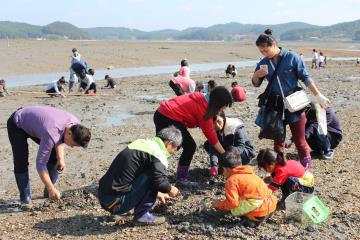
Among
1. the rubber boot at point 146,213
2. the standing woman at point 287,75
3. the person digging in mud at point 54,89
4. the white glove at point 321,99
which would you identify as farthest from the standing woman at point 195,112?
the person digging in mud at point 54,89

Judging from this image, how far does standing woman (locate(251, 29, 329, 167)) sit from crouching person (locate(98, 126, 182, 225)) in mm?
1592

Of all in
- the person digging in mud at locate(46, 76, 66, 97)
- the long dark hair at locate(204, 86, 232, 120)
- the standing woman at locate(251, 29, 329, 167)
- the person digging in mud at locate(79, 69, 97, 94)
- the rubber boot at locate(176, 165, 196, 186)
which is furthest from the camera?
the person digging in mud at locate(79, 69, 97, 94)

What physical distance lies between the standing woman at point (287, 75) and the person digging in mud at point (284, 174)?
0.87 meters

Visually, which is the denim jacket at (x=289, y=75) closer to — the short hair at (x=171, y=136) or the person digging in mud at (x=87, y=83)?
the short hair at (x=171, y=136)

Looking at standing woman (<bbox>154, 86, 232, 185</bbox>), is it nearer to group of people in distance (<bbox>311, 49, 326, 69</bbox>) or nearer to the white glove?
the white glove

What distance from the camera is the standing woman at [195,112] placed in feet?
16.4

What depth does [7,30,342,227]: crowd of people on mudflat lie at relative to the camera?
14.7 feet

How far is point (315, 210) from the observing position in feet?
15.5

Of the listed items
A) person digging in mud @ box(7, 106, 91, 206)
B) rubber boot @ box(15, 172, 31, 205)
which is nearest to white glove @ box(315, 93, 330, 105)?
person digging in mud @ box(7, 106, 91, 206)

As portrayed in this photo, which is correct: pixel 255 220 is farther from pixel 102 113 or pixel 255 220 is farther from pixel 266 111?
pixel 102 113

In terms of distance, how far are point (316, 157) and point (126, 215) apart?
A: 353 centimetres

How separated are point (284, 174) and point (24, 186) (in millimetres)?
2881

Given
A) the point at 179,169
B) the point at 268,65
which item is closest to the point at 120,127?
the point at 179,169

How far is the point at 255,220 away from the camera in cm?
462
